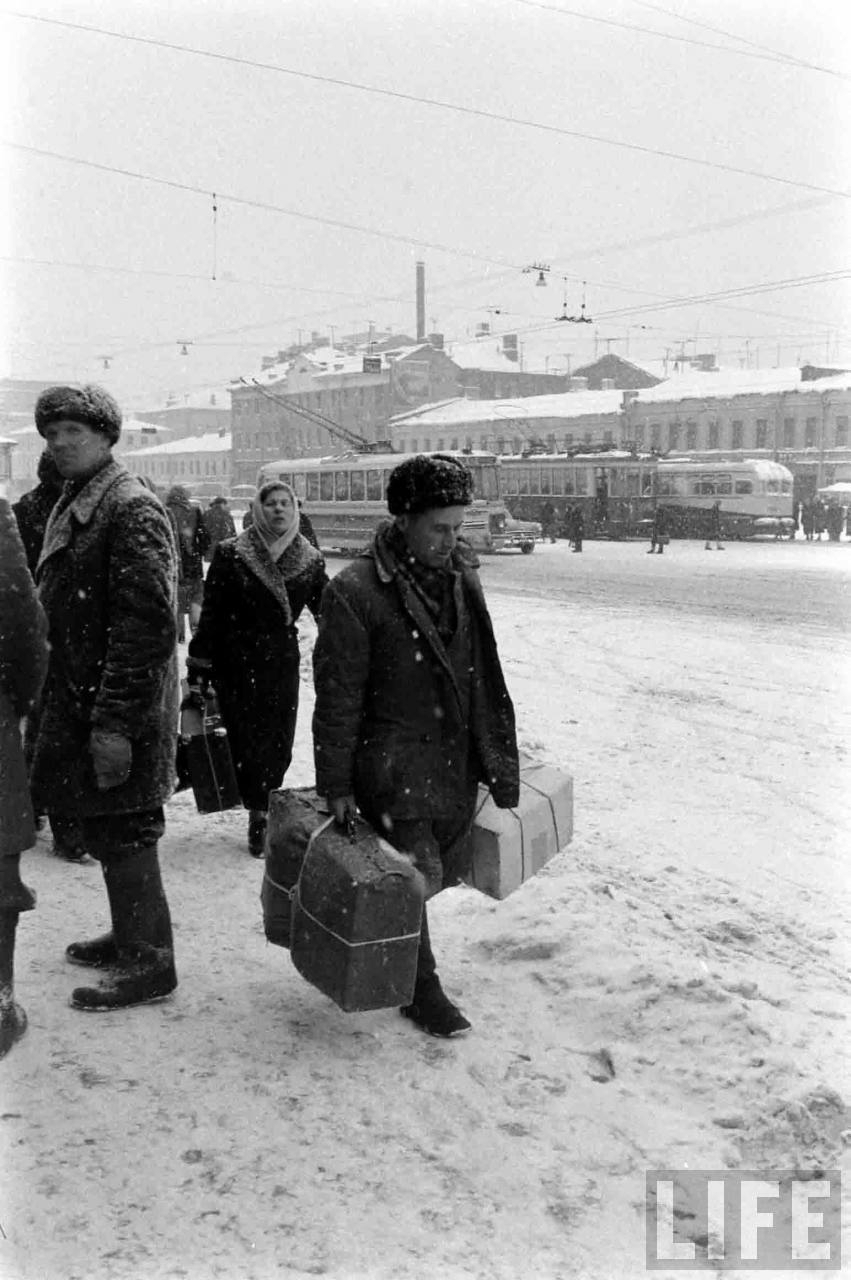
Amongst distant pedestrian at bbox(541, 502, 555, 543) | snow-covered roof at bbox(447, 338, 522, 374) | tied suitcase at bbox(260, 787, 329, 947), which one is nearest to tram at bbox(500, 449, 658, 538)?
distant pedestrian at bbox(541, 502, 555, 543)

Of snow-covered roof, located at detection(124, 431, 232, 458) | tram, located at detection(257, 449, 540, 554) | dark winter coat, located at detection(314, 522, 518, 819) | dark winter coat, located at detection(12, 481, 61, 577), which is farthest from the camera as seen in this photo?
snow-covered roof, located at detection(124, 431, 232, 458)

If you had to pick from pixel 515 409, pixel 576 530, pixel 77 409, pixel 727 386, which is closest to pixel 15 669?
pixel 77 409

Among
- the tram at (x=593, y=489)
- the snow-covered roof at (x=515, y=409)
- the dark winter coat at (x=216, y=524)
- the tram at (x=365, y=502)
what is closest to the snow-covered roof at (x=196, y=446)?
the snow-covered roof at (x=515, y=409)

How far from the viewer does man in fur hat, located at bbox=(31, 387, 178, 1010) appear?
3381mm

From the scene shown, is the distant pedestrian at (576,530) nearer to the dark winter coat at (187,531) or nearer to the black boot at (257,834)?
the dark winter coat at (187,531)

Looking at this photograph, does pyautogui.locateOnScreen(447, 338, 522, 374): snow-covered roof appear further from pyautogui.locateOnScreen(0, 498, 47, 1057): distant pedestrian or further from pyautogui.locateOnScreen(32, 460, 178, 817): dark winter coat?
pyautogui.locateOnScreen(0, 498, 47, 1057): distant pedestrian

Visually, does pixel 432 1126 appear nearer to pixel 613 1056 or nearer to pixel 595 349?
pixel 613 1056

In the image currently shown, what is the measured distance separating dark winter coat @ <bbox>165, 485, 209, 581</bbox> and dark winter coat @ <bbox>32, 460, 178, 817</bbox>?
759 centimetres

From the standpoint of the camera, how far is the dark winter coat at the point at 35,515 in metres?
5.20

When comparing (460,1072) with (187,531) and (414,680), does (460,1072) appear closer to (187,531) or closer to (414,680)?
(414,680)

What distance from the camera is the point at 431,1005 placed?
11.9 feet

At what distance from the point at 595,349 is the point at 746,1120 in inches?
3368

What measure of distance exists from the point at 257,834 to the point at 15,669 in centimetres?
223

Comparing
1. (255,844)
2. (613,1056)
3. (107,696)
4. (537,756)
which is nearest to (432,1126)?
(613,1056)
